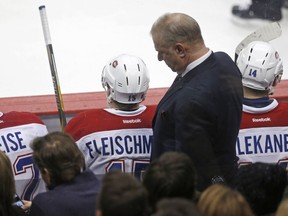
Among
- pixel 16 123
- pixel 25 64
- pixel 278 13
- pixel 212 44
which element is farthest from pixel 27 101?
pixel 278 13

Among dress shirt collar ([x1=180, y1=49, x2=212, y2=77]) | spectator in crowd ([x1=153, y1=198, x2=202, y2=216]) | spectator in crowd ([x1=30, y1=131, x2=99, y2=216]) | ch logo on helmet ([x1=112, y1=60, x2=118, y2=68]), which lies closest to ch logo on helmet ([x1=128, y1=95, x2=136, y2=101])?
ch logo on helmet ([x1=112, y1=60, x2=118, y2=68])

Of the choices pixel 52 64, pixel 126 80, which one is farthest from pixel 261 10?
pixel 126 80

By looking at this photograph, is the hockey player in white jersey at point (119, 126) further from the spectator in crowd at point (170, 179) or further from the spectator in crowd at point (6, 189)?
the spectator in crowd at point (170, 179)

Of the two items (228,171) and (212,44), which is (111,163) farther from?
(212,44)

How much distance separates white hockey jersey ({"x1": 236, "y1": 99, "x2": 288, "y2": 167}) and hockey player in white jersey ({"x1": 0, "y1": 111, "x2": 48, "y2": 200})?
2.29 ft

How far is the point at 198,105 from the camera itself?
2.21 m

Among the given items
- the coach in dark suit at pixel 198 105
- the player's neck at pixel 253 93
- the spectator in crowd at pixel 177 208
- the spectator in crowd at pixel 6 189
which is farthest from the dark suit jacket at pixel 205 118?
the spectator in crowd at pixel 177 208

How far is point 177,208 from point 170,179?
0.29 m

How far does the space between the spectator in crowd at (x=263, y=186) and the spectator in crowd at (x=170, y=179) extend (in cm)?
18

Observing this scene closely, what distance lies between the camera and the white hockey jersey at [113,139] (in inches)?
94.0

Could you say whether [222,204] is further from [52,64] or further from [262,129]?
[52,64]

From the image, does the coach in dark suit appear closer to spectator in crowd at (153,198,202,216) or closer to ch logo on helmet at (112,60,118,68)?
ch logo on helmet at (112,60,118,68)

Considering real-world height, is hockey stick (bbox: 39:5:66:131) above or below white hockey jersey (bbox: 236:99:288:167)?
above

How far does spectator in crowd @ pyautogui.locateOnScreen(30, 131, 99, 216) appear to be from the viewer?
1871 millimetres
